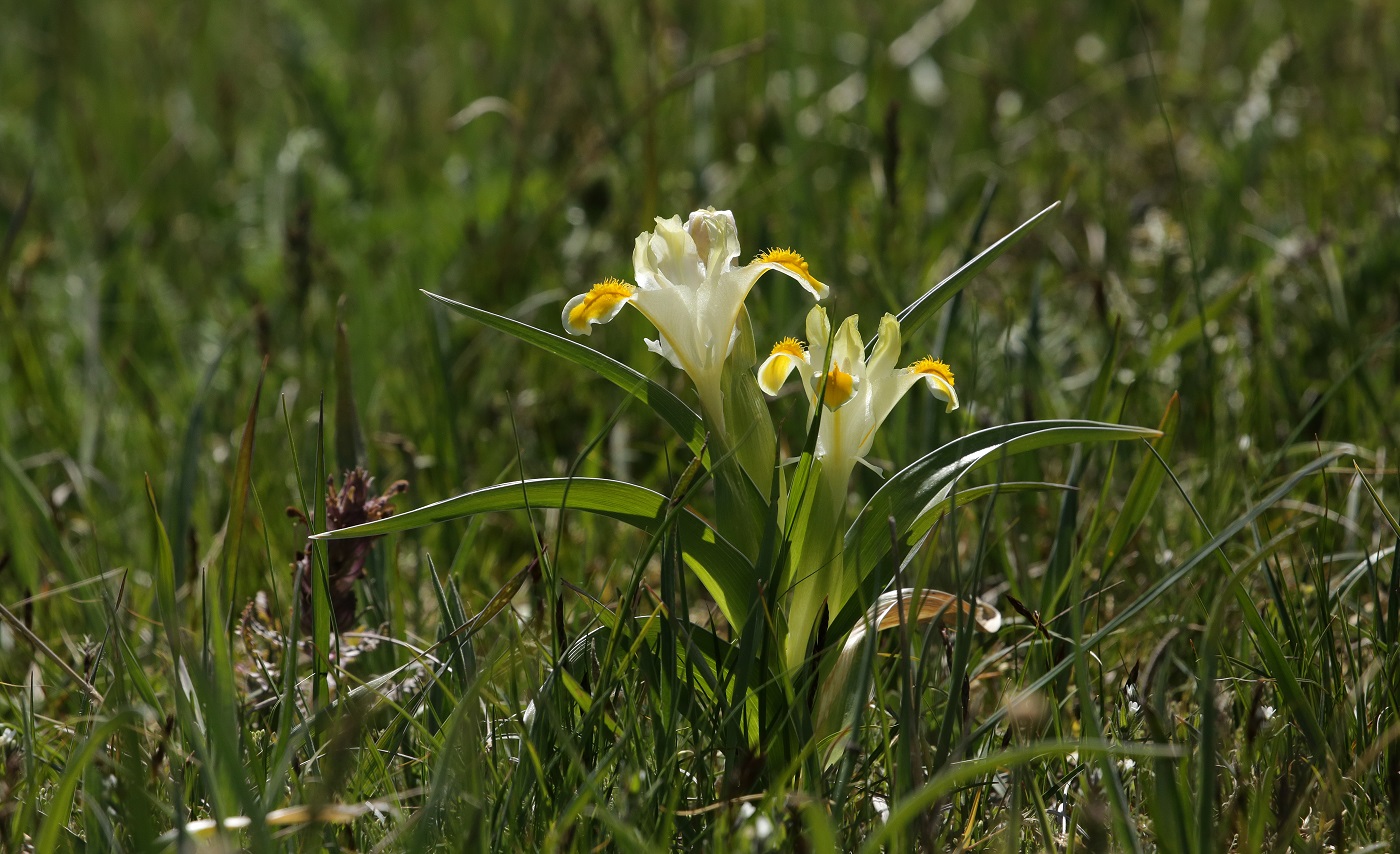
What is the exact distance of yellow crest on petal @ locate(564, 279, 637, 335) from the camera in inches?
54.2

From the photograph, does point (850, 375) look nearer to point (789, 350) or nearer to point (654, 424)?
point (789, 350)

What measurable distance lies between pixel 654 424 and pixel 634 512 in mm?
1404

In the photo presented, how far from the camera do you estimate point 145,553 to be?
2352mm

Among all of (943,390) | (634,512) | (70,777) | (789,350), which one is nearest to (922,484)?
(943,390)

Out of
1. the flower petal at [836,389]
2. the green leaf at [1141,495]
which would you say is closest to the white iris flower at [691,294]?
the flower petal at [836,389]

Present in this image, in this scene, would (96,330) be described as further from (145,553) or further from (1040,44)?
(1040,44)

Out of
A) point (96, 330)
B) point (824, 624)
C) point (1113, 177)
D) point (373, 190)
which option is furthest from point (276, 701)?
point (1113, 177)

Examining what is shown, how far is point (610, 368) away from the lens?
1413 mm

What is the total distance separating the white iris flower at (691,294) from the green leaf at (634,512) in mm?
139

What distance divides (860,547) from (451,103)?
3990 mm

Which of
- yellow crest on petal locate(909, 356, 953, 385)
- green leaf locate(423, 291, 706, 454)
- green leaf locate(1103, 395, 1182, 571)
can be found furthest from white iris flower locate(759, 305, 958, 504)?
green leaf locate(1103, 395, 1182, 571)

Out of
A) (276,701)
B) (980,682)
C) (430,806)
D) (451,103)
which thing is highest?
(451,103)

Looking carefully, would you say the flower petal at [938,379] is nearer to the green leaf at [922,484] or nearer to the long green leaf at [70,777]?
the green leaf at [922,484]

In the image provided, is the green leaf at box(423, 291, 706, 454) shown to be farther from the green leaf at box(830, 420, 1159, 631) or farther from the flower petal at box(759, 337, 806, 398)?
the green leaf at box(830, 420, 1159, 631)
